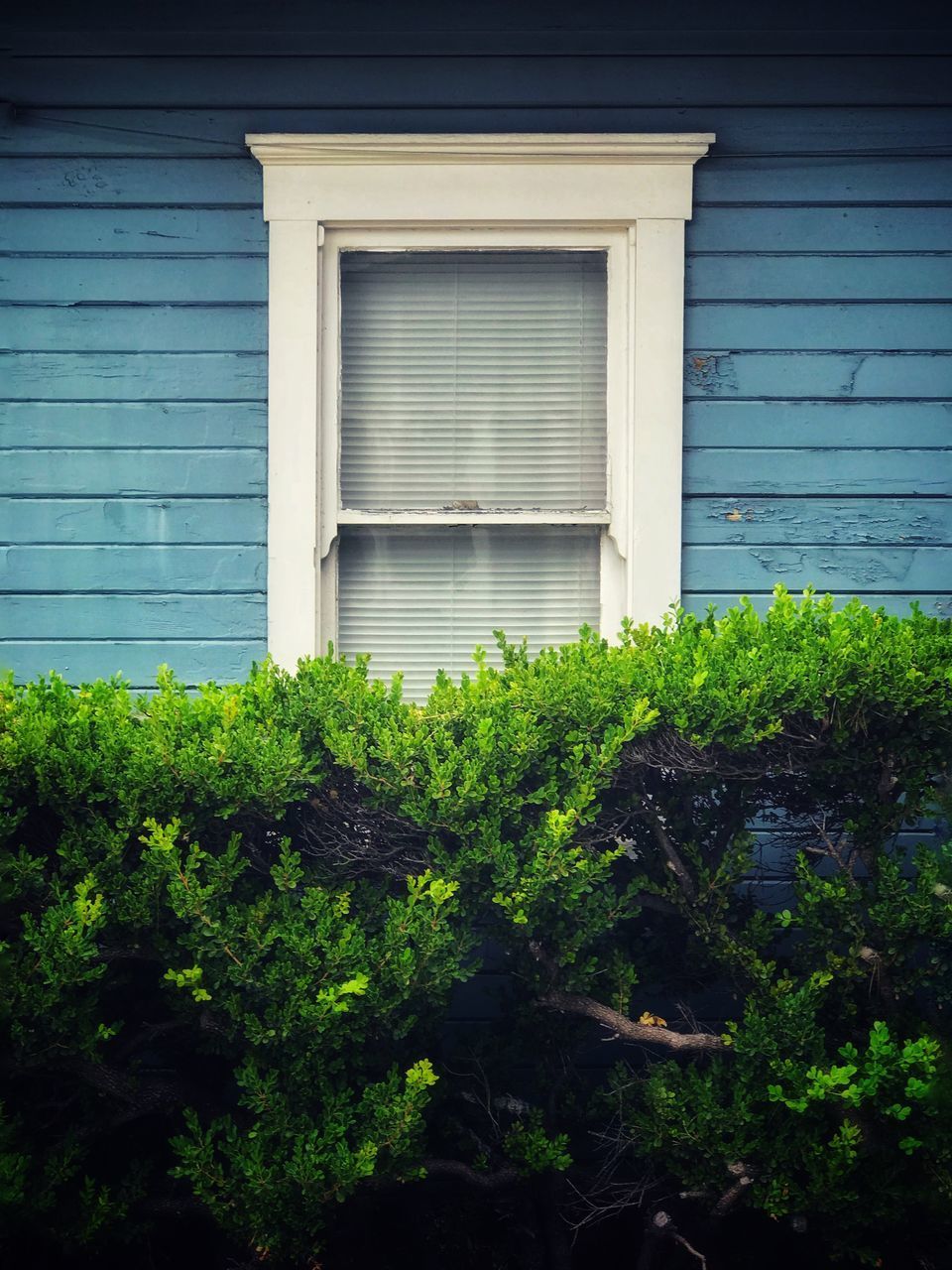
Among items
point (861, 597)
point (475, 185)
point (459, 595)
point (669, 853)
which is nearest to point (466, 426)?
point (459, 595)

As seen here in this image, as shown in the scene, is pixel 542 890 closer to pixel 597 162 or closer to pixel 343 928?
pixel 343 928

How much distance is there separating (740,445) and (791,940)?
1571mm

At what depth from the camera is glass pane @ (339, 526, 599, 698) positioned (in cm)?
374

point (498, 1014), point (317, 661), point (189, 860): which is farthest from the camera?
point (498, 1014)

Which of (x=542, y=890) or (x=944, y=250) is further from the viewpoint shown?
(x=944, y=250)

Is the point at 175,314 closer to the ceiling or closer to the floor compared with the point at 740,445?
closer to the ceiling

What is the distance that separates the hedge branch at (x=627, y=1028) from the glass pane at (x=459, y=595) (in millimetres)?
1213

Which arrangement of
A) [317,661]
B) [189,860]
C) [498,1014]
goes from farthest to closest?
[498,1014] < [317,661] < [189,860]

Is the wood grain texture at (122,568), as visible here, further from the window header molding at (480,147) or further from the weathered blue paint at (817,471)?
the weathered blue paint at (817,471)

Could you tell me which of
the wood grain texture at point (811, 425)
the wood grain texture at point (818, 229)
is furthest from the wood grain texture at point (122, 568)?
the wood grain texture at point (818, 229)

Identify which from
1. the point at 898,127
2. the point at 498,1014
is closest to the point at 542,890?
the point at 498,1014

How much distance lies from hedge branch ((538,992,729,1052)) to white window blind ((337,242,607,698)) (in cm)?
121

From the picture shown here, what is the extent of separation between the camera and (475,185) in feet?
11.8

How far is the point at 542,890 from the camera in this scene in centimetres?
267
